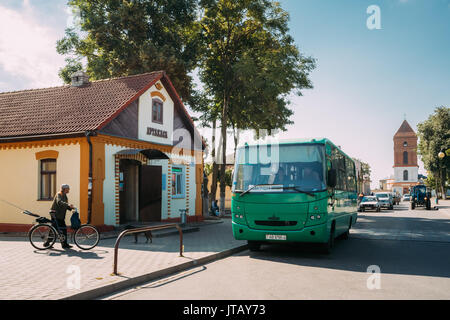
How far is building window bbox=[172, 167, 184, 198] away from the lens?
2104 cm

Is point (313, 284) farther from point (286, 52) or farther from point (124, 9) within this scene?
point (124, 9)

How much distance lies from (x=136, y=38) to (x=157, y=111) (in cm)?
933

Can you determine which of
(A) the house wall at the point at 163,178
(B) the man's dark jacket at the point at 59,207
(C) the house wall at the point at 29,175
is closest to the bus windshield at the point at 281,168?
(B) the man's dark jacket at the point at 59,207

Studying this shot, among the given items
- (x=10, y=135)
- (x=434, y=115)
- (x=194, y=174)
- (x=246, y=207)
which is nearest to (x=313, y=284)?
(x=246, y=207)

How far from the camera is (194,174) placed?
2269 centimetres

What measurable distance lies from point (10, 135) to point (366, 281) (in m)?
14.8

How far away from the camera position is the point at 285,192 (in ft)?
34.6

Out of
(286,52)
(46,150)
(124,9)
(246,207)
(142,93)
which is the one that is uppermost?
(124,9)

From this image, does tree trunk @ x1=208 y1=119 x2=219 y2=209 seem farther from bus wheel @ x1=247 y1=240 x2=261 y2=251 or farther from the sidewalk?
bus wheel @ x1=247 y1=240 x2=261 y2=251

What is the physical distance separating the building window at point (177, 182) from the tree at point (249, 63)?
22.7 feet

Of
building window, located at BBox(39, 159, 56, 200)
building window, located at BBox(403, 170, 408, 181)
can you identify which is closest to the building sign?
building window, located at BBox(39, 159, 56, 200)

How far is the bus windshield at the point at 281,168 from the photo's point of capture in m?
10.7

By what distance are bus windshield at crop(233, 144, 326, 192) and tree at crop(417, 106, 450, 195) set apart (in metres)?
58.2
